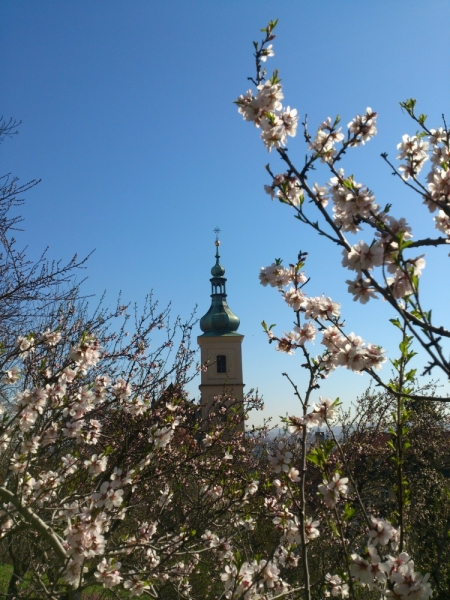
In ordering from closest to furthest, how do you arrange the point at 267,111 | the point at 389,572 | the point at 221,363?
the point at 389,572, the point at 267,111, the point at 221,363

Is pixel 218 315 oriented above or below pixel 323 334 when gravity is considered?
above

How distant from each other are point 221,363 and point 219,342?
1.58 metres

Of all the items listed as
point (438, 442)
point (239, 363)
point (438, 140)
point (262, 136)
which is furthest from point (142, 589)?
point (239, 363)

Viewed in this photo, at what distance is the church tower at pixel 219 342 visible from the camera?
31.9 metres

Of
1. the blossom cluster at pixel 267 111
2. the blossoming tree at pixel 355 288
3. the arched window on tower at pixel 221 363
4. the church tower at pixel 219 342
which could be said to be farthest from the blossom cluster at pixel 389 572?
the arched window on tower at pixel 221 363

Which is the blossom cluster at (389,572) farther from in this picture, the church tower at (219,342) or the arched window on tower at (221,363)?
the arched window on tower at (221,363)

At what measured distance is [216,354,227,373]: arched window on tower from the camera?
32719 millimetres

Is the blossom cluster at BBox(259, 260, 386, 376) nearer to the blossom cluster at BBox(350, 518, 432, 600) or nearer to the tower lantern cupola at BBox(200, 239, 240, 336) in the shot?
the blossom cluster at BBox(350, 518, 432, 600)

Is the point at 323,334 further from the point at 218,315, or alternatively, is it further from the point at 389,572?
the point at 218,315

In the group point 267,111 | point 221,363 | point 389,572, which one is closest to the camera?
point 389,572

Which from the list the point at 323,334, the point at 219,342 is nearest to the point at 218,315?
the point at 219,342

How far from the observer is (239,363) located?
33125 millimetres

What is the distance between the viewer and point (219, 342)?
33.2 m

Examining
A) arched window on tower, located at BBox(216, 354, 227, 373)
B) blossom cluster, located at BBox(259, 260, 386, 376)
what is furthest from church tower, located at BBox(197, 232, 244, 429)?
blossom cluster, located at BBox(259, 260, 386, 376)
